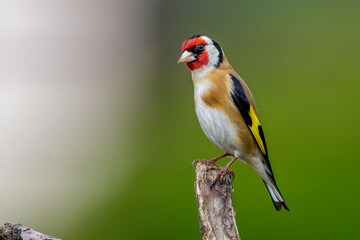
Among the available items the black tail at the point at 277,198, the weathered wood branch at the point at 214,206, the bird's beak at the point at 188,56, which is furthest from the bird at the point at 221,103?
the black tail at the point at 277,198

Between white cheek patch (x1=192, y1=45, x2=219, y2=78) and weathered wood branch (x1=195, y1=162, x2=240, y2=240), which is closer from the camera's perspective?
weathered wood branch (x1=195, y1=162, x2=240, y2=240)

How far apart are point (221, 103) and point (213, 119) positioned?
0.11 metres

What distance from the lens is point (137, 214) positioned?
4.75 metres

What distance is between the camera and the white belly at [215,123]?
359 cm

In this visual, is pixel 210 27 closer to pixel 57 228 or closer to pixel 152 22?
pixel 152 22

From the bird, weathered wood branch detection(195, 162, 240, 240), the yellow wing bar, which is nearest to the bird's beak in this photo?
the bird

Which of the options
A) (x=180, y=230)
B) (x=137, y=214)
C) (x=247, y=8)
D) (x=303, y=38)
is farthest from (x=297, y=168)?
(x=247, y=8)

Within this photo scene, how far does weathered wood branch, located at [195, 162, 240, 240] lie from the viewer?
3.08 metres

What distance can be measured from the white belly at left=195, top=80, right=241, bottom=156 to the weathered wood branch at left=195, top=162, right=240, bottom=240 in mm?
317

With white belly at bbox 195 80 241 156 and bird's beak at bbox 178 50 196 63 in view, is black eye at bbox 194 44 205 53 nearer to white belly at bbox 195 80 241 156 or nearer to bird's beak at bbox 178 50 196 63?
bird's beak at bbox 178 50 196 63

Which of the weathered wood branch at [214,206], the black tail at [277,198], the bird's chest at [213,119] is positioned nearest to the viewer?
the weathered wood branch at [214,206]

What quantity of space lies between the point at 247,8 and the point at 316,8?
90cm

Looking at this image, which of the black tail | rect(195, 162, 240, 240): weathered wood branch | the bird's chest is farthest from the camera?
the black tail

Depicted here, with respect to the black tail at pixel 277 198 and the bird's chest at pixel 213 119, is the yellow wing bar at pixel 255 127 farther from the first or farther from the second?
the black tail at pixel 277 198
